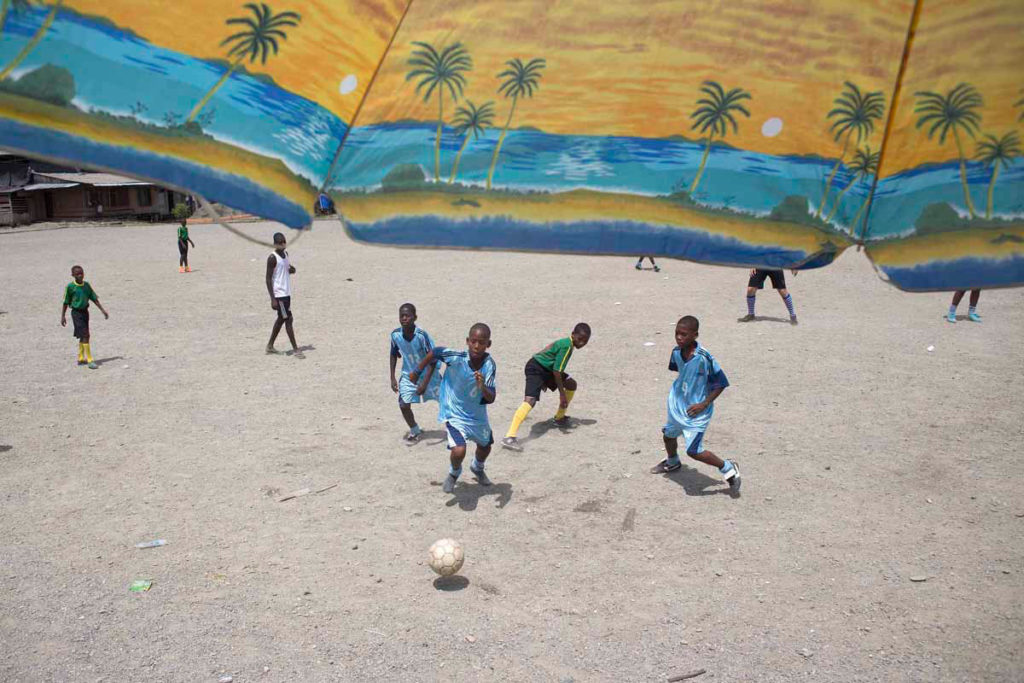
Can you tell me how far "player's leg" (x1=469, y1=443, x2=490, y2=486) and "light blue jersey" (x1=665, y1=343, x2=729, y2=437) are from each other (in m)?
1.78

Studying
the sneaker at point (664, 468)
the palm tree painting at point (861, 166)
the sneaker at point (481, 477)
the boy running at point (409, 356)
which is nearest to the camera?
the palm tree painting at point (861, 166)

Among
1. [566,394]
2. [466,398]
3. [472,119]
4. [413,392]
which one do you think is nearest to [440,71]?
[472,119]

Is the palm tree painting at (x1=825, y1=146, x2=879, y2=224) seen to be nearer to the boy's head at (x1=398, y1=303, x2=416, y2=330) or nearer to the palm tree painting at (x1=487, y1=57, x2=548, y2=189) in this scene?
the palm tree painting at (x1=487, y1=57, x2=548, y2=189)

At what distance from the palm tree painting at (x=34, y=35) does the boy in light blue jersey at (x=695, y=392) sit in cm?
566

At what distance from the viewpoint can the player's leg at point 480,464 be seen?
23.4ft

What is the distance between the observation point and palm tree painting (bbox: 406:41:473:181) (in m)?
2.22

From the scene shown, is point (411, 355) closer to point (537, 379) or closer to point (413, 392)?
point (413, 392)

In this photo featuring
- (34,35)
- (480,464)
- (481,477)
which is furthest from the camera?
(481,477)

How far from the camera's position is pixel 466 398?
22.9 ft

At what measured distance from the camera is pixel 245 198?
2.11m

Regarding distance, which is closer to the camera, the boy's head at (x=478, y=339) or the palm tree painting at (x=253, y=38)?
the palm tree painting at (x=253, y=38)

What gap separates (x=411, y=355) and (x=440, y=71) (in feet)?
20.8

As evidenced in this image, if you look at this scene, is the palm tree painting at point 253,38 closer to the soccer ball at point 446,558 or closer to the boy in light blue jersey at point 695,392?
the soccer ball at point 446,558

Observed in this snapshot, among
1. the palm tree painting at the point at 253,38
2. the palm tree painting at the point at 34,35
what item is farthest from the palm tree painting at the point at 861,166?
the palm tree painting at the point at 34,35
